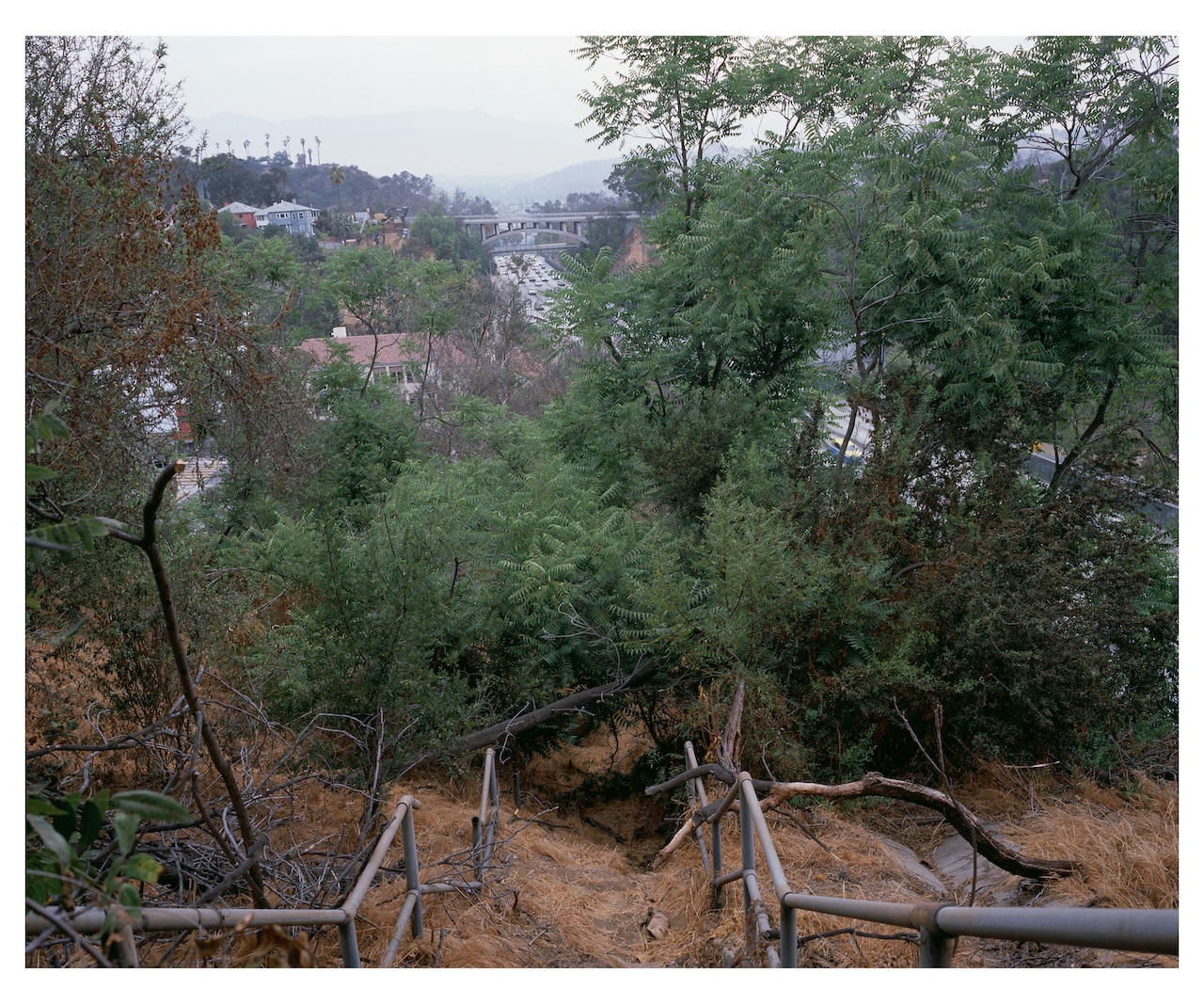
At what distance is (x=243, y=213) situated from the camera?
1869cm

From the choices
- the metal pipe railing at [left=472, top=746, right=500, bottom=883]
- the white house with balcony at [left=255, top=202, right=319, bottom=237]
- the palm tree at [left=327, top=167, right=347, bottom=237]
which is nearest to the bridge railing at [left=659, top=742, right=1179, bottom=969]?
the metal pipe railing at [left=472, top=746, right=500, bottom=883]

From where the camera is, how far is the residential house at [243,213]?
1781 cm

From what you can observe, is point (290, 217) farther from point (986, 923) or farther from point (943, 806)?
point (986, 923)

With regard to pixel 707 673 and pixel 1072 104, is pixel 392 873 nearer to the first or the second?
→ pixel 707 673

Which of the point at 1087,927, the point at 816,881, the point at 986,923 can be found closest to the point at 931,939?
the point at 986,923

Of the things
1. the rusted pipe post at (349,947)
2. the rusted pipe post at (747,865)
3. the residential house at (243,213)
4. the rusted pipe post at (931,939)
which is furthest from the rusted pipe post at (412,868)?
the residential house at (243,213)

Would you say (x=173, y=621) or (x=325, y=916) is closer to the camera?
(x=173, y=621)

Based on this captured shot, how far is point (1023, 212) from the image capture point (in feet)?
31.3

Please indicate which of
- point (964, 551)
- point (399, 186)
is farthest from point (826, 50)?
point (399, 186)

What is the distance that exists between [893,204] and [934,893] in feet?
25.7

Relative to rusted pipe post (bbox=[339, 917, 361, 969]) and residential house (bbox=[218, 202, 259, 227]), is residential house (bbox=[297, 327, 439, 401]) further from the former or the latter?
rusted pipe post (bbox=[339, 917, 361, 969])

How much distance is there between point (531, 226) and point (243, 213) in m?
7.14

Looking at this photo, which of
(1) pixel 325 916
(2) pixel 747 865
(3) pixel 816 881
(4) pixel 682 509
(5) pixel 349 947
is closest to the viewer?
(1) pixel 325 916

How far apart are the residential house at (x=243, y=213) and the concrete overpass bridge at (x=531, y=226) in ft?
22.3
